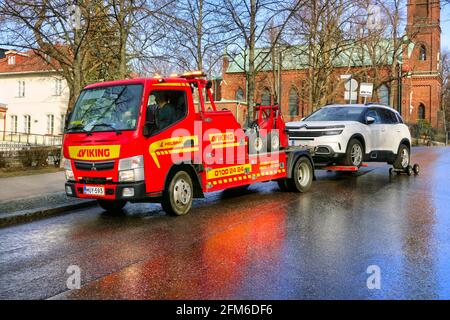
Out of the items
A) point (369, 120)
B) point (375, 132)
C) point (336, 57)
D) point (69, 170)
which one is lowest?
point (69, 170)

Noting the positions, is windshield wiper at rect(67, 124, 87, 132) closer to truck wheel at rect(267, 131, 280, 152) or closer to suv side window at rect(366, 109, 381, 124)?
truck wheel at rect(267, 131, 280, 152)

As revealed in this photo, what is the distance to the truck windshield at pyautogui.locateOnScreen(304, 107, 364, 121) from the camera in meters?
13.6

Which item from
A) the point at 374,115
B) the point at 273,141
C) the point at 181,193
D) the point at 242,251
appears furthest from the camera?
the point at 374,115

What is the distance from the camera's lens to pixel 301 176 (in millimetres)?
11523

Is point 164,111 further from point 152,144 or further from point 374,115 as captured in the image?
point 374,115

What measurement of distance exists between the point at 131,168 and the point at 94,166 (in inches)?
28.4

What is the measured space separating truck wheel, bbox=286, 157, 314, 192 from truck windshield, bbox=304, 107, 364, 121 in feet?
8.79

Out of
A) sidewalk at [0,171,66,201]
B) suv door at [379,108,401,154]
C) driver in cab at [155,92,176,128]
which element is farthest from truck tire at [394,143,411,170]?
sidewalk at [0,171,66,201]

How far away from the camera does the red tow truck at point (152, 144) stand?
781 centimetres

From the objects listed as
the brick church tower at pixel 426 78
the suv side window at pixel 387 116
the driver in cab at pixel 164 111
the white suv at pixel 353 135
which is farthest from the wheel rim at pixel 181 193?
the brick church tower at pixel 426 78

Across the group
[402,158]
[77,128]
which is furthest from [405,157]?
[77,128]

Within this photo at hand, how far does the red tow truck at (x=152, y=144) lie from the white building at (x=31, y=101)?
40.1 metres

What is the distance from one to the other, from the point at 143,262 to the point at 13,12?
473 inches
